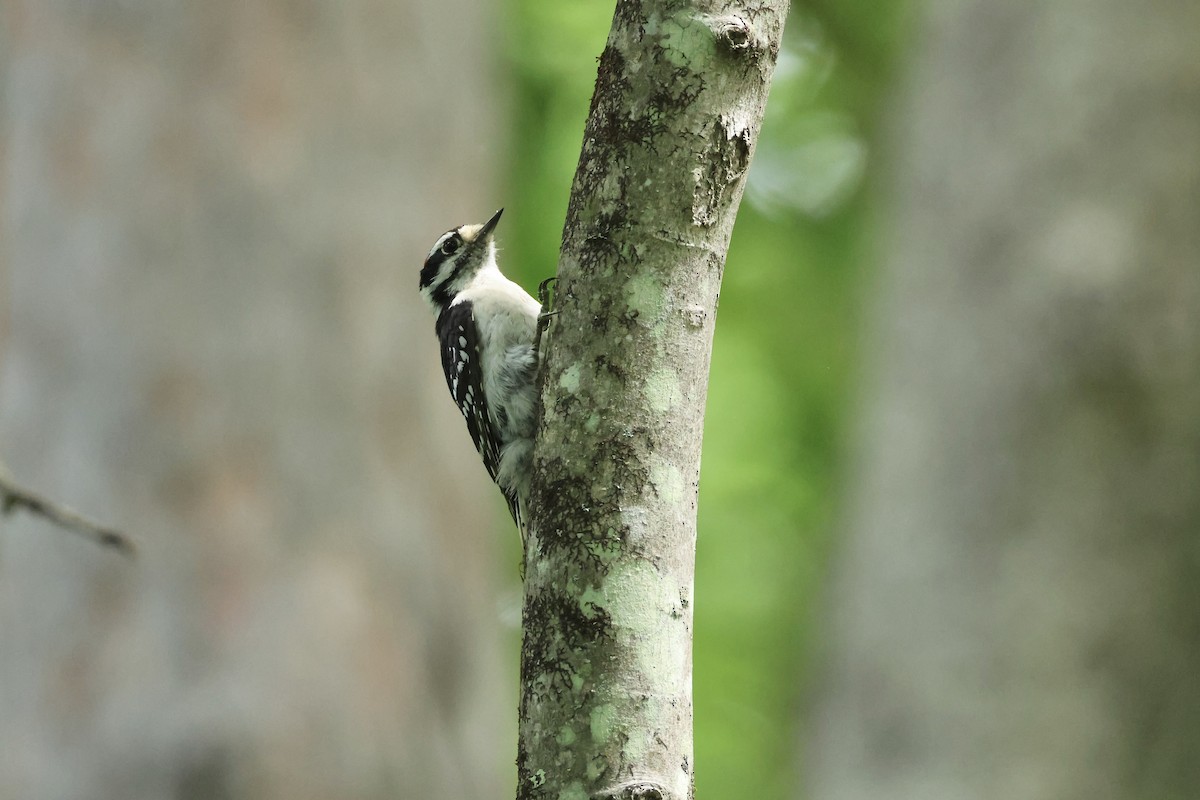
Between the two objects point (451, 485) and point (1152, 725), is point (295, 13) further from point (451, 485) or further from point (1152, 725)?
point (1152, 725)

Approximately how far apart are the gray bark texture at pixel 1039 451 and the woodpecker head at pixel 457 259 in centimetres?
201

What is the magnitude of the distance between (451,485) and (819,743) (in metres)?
2.49

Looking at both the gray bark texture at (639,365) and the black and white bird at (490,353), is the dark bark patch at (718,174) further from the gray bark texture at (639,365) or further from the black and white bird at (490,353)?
the black and white bird at (490,353)

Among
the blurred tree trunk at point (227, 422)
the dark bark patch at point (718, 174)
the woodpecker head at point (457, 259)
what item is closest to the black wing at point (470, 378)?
the woodpecker head at point (457, 259)

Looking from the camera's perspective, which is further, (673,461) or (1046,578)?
(1046,578)

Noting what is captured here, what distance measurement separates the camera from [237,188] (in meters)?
6.17

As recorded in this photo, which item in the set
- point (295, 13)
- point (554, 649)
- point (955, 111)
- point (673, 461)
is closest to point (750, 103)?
point (673, 461)

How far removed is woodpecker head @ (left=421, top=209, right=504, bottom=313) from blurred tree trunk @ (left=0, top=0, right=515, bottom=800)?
0.49 metres

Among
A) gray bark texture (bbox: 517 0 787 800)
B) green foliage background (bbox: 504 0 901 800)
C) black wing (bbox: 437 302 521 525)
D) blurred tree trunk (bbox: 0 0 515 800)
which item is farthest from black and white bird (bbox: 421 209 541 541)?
green foliage background (bbox: 504 0 901 800)

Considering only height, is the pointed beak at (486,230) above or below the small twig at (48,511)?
above

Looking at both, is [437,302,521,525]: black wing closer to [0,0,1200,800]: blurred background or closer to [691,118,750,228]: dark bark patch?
[0,0,1200,800]: blurred background

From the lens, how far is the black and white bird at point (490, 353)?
488 cm

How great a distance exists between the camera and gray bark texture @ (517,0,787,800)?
2.24 metres

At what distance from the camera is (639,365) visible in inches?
91.9
